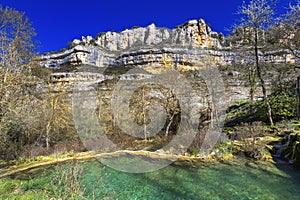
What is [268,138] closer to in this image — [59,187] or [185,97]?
[185,97]

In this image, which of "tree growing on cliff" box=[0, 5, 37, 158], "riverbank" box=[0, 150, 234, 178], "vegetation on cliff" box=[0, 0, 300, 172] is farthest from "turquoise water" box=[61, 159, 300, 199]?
"tree growing on cliff" box=[0, 5, 37, 158]

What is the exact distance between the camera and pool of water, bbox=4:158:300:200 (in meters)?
5.81

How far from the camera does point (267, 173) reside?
24.1ft

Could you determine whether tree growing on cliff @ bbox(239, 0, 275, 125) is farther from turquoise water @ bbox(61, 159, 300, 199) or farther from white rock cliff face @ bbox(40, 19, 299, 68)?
white rock cliff face @ bbox(40, 19, 299, 68)

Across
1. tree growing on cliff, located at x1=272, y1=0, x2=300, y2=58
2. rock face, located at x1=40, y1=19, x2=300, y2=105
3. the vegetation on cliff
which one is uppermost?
rock face, located at x1=40, y1=19, x2=300, y2=105

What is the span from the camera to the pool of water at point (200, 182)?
19.1 ft

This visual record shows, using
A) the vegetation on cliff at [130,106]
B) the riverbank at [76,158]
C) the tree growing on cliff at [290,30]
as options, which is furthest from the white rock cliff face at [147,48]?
the riverbank at [76,158]

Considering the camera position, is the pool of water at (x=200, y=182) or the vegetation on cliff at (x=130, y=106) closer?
the pool of water at (x=200, y=182)

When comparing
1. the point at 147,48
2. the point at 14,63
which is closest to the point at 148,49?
the point at 147,48

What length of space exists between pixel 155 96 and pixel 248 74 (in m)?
11.4

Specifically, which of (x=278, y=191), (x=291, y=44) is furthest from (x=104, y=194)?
(x=291, y=44)

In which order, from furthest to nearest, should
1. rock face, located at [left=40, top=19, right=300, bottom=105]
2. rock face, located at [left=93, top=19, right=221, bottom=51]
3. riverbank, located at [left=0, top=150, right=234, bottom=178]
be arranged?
1. rock face, located at [left=93, top=19, right=221, bottom=51]
2. rock face, located at [left=40, top=19, right=300, bottom=105]
3. riverbank, located at [left=0, top=150, right=234, bottom=178]

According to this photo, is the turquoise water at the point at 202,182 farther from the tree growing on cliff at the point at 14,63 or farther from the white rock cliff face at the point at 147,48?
the white rock cliff face at the point at 147,48

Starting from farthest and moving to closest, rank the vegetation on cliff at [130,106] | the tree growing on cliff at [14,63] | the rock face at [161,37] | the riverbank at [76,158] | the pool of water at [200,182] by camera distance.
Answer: the rock face at [161,37]
the riverbank at [76,158]
the vegetation on cliff at [130,106]
the tree growing on cliff at [14,63]
the pool of water at [200,182]
